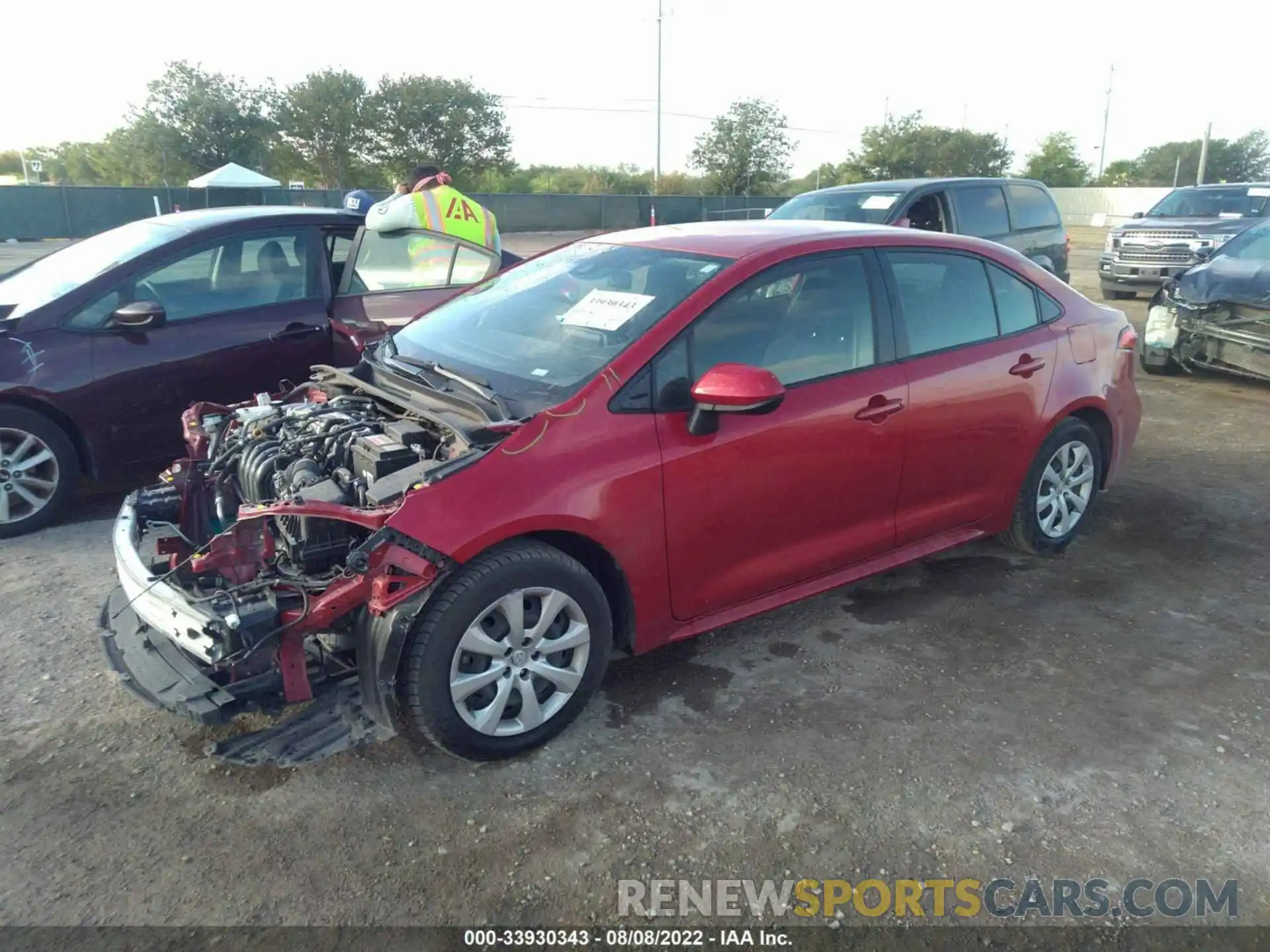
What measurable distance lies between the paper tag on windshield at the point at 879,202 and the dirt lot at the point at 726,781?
649 cm

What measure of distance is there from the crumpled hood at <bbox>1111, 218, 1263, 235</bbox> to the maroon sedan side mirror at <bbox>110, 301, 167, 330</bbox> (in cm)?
1470

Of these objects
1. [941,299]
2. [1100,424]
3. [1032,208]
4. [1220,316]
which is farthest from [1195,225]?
[941,299]

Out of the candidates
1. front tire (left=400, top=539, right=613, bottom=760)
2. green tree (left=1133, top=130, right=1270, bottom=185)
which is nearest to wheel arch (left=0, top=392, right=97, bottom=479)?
front tire (left=400, top=539, right=613, bottom=760)

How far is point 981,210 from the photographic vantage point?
10.3 meters

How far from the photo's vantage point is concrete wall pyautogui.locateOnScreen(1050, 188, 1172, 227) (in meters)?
49.5

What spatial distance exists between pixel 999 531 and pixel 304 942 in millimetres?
3623

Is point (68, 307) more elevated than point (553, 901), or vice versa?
point (68, 307)

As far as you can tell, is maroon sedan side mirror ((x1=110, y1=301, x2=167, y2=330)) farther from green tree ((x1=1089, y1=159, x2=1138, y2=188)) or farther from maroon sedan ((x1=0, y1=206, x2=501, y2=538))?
green tree ((x1=1089, y1=159, x2=1138, y2=188))

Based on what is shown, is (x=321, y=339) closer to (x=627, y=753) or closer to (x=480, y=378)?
(x=480, y=378)

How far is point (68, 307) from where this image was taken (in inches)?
199

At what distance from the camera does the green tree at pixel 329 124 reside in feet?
149

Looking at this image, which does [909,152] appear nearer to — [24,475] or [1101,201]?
[1101,201]

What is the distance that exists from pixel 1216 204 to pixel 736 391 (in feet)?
52.4

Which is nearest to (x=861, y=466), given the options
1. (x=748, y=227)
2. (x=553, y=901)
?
(x=748, y=227)
